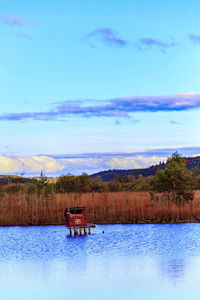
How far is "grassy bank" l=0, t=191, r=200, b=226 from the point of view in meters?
27.2

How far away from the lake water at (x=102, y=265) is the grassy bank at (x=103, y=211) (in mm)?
2515

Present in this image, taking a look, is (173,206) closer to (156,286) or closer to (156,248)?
(156,248)

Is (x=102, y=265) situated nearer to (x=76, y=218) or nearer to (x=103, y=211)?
(x=76, y=218)

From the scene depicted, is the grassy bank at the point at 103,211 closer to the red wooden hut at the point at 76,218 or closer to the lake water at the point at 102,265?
the lake water at the point at 102,265

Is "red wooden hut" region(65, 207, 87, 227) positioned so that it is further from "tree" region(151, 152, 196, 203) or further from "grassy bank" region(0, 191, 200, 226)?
"tree" region(151, 152, 196, 203)

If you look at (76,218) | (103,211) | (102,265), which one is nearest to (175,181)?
(103,211)

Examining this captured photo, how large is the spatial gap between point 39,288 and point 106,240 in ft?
30.3

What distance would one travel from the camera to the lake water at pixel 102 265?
448 inches

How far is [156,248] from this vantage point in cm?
1855

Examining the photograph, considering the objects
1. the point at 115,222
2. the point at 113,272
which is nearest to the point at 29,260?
the point at 113,272

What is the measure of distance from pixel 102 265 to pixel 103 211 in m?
12.7

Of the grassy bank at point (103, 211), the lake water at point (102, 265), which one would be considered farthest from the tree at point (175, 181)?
the lake water at point (102, 265)

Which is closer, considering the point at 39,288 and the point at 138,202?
the point at 39,288

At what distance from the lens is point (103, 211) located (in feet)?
90.7
